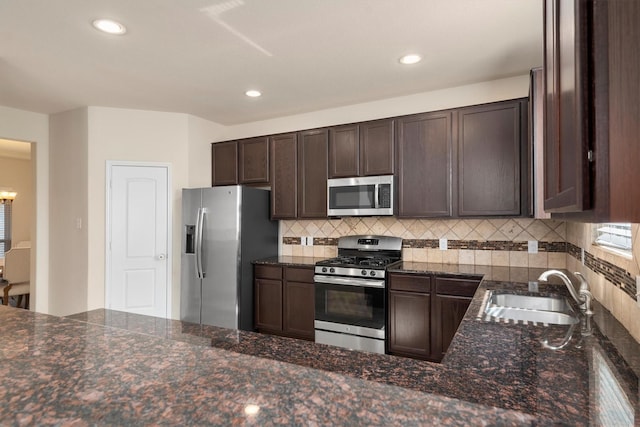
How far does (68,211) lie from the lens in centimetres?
→ 411

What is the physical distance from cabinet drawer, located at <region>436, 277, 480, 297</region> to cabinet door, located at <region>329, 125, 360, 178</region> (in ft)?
4.35

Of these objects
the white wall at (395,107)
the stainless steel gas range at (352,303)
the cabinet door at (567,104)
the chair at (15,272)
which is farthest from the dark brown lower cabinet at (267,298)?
the chair at (15,272)

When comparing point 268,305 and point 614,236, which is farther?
point 268,305

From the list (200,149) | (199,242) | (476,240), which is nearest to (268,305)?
(199,242)

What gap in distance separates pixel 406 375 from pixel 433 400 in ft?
0.73

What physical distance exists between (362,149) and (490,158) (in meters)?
1.17

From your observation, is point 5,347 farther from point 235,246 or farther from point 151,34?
point 235,246

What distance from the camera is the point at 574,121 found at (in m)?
0.70

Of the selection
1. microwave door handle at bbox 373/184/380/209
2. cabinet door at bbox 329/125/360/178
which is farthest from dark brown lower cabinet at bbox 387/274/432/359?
cabinet door at bbox 329/125/360/178

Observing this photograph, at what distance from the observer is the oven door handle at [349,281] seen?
3188 millimetres

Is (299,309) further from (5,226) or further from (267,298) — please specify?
(5,226)

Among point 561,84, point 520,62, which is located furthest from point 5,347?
point 520,62

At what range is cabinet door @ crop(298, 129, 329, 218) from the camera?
3840 millimetres

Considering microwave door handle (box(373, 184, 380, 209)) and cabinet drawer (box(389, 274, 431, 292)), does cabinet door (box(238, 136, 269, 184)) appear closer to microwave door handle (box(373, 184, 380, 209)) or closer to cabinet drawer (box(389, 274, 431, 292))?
microwave door handle (box(373, 184, 380, 209))
